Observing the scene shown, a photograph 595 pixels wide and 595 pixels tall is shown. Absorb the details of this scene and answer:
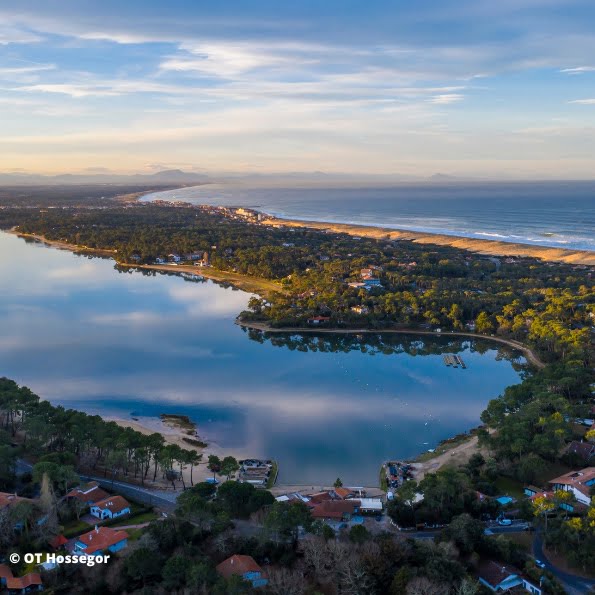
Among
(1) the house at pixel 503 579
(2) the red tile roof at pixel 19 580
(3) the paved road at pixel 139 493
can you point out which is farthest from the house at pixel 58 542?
(1) the house at pixel 503 579

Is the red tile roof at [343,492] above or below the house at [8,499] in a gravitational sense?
below

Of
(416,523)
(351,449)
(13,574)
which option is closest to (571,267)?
(351,449)

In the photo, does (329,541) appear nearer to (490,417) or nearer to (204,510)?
(204,510)

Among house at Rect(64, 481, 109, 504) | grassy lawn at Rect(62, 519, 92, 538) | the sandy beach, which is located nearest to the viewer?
grassy lawn at Rect(62, 519, 92, 538)

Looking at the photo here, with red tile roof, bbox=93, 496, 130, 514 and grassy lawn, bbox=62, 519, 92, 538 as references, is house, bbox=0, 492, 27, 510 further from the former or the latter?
red tile roof, bbox=93, 496, 130, 514

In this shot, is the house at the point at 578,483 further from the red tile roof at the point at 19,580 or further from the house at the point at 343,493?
the red tile roof at the point at 19,580

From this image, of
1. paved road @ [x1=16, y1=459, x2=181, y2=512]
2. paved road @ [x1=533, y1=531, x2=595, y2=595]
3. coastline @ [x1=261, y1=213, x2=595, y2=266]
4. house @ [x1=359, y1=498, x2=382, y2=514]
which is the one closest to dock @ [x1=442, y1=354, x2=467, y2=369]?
house @ [x1=359, y1=498, x2=382, y2=514]

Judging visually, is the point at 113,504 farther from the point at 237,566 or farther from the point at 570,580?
the point at 570,580
